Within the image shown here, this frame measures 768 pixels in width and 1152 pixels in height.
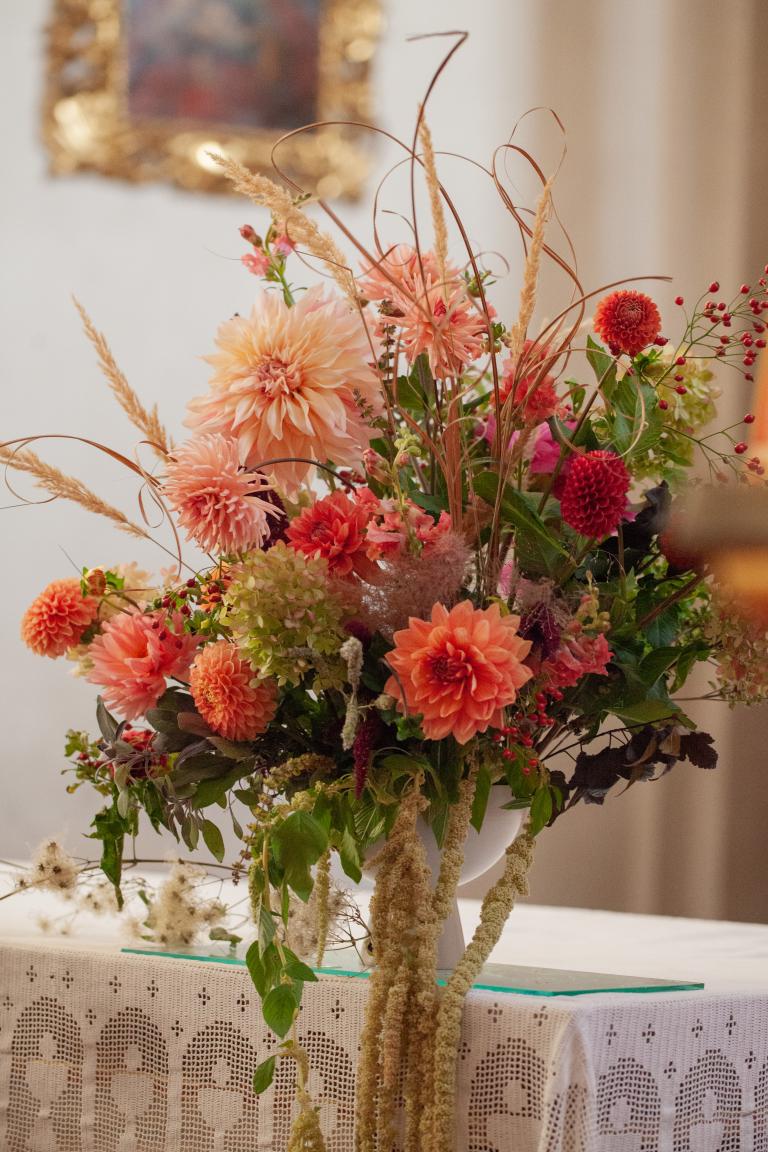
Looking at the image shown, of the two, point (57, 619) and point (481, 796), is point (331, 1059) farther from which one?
point (57, 619)

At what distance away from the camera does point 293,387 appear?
0.85 meters

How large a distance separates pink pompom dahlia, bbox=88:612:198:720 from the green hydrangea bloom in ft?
0.37

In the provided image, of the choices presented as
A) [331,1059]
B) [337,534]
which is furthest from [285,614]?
[331,1059]

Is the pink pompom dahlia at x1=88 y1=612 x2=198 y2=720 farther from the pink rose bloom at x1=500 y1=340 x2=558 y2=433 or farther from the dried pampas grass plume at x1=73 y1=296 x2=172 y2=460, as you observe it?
the pink rose bloom at x1=500 y1=340 x2=558 y2=433

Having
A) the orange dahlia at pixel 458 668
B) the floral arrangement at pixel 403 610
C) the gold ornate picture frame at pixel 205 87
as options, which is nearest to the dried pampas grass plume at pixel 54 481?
the floral arrangement at pixel 403 610

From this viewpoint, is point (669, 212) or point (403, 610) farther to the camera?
point (669, 212)

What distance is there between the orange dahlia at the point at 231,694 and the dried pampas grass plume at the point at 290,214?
248 millimetres

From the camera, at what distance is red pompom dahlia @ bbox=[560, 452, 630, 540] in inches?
31.4

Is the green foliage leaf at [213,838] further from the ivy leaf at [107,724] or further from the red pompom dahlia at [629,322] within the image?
the red pompom dahlia at [629,322]

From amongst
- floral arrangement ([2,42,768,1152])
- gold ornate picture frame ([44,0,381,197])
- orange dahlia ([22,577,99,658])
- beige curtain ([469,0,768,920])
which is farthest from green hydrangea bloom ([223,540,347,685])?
gold ornate picture frame ([44,0,381,197])

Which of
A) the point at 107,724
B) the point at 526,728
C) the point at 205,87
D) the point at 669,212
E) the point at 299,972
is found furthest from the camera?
the point at 205,87

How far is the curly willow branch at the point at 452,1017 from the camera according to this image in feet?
2.55

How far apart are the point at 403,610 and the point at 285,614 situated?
0.07m

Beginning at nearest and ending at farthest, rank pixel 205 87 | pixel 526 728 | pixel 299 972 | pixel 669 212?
pixel 299 972, pixel 526 728, pixel 669 212, pixel 205 87
